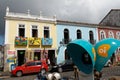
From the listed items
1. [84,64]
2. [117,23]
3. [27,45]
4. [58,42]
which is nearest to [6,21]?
[27,45]

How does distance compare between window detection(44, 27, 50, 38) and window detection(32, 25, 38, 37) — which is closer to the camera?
window detection(32, 25, 38, 37)

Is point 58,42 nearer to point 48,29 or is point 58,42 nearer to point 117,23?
point 48,29

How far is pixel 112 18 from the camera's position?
49906mm

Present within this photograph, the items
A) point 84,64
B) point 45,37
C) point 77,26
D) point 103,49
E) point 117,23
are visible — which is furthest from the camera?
point 117,23

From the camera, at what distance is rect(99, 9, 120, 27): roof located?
48.7 meters

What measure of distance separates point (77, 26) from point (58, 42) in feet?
15.5

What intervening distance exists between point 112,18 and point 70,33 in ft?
62.2

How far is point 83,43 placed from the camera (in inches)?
488

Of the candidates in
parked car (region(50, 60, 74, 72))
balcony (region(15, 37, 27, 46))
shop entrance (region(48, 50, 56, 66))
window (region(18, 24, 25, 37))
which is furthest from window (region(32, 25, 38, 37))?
parked car (region(50, 60, 74, 72))

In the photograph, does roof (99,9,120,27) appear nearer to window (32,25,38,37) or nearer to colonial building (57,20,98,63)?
colonial building (57,20,98,63)

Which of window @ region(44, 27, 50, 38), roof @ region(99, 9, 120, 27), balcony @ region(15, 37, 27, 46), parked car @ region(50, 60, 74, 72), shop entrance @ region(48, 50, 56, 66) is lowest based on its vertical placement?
parked car @ region(50, 60, 74, 72)

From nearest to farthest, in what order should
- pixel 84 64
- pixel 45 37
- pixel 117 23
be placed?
1. pixel 84 64
2. pixel 45 37
3. pixel 117 23

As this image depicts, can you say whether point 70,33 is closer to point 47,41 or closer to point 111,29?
point 47,41

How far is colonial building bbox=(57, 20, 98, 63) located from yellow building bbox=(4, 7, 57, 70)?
963mm
